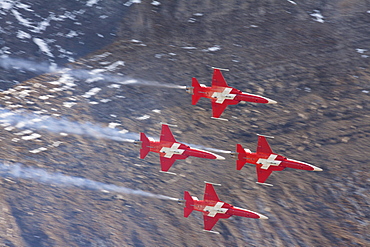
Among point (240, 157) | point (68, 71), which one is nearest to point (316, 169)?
point (240, 157)

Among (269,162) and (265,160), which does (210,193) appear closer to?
(265,160)

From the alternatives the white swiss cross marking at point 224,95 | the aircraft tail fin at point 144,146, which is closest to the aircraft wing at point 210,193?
the aircraft tail fin at point 144,146

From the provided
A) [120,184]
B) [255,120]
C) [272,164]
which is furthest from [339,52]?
[120,184]

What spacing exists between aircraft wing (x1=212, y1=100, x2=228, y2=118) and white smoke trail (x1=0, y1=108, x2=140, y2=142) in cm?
585

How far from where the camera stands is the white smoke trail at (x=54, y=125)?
1010 inches

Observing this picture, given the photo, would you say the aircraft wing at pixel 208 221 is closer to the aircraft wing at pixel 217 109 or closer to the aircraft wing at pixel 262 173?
the aircraft wing at pixel 262 173

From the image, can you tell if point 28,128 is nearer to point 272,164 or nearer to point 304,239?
point 272,164

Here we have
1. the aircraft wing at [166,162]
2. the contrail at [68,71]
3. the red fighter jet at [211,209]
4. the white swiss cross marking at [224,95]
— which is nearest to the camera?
the red fighter jet at [211,209]

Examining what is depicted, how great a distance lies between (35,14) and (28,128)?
30.6ft

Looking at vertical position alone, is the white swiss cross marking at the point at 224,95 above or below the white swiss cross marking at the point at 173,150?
above

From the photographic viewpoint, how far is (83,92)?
1067 inches

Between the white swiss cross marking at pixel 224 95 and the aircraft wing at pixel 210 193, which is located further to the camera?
the white swiss cross marking at pixel 224 95

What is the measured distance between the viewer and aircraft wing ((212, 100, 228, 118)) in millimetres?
23875

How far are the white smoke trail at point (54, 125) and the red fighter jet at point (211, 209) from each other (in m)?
6.30
